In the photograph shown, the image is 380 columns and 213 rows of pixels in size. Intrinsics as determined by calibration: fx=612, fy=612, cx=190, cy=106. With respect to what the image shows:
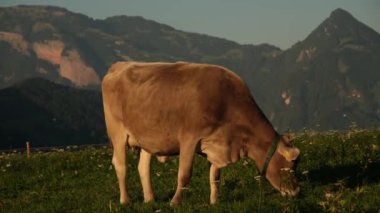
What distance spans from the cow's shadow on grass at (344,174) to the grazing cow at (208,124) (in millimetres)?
3307

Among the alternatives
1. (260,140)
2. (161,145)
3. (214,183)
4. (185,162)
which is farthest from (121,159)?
(260,140)

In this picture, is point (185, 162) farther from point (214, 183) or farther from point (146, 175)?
point (146, 175)

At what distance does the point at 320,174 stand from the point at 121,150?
16.8 feet

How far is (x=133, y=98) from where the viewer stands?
42.1 feet

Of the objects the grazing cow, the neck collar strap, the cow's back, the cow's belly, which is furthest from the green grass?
the cow's back

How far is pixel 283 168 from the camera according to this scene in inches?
434

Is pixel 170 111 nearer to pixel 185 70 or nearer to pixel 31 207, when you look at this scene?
pixel 185 70

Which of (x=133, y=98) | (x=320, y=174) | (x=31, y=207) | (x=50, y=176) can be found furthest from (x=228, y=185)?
(x=50, y=176)

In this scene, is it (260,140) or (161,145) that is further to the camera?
(161,145)

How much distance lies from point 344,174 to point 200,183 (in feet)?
11.8

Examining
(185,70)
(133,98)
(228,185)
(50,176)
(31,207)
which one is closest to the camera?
(185,70)

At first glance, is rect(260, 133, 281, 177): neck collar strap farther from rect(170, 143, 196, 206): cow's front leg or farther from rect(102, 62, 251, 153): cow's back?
rect(170, 143, 196, 206): cow's front leg

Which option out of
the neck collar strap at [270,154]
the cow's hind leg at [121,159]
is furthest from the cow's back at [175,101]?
the neck collar strap at [270,154]

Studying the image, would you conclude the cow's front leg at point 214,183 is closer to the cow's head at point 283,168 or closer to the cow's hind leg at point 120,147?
the cow's head at point 283,168
